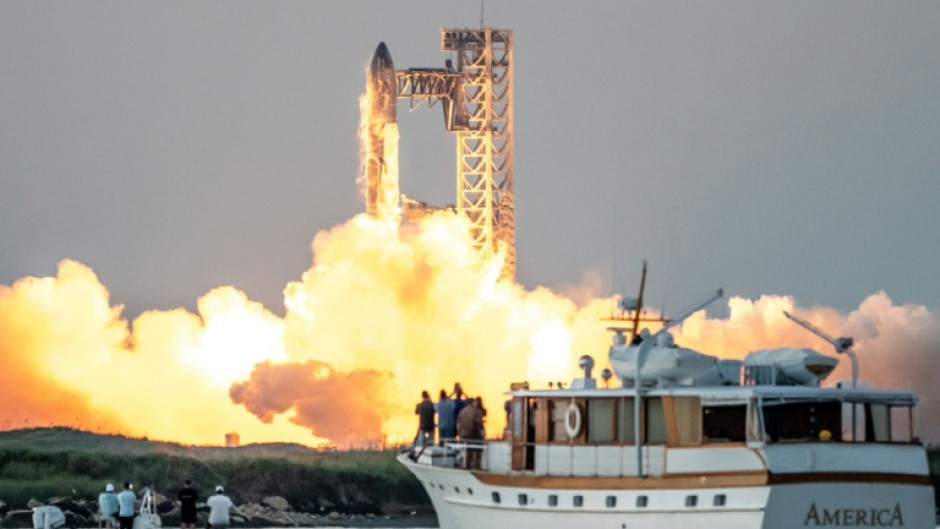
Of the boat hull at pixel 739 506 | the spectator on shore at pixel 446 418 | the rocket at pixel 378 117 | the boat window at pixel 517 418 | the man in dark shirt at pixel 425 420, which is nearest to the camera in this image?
the boat hull at pixel 739 506

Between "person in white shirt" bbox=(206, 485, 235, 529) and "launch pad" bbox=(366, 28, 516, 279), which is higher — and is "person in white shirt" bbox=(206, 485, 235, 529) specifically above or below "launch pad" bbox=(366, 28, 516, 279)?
below

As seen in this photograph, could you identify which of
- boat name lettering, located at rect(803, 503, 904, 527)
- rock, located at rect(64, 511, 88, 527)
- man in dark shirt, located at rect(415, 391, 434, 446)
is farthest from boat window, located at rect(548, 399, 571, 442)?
rock, located at rect(64, 511, 88, 527)

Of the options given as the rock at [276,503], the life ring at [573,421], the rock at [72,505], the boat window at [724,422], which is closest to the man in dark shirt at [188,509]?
the life ring at [573,421]

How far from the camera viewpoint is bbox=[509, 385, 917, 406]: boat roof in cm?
6825

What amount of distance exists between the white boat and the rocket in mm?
42245

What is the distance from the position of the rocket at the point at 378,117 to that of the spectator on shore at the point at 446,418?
1486 inches

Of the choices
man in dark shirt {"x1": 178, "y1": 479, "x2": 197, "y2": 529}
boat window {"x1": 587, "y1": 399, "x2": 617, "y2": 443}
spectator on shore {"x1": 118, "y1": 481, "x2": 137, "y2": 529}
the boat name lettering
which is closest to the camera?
the boat name lettering

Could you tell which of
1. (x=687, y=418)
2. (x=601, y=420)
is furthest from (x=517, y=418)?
(x=687, y=418)

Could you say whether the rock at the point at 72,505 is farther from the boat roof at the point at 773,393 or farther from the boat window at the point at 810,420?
the boat window at the point at 810,420

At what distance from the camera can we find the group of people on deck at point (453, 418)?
3046 inches

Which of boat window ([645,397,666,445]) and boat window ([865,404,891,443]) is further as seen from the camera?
boat window ([645,397,666,445])

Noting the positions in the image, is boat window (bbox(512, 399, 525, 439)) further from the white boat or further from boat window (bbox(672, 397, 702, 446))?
boat window (bbox(672, 397, 702, 446))

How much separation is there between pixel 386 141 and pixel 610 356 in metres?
45.3

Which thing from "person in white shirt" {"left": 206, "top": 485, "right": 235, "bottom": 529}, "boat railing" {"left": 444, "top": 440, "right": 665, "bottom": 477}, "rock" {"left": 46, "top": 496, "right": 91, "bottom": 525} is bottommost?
"person in white shirt" {"left": 206, "top": 485, "right": 235, "bottom": 529}
